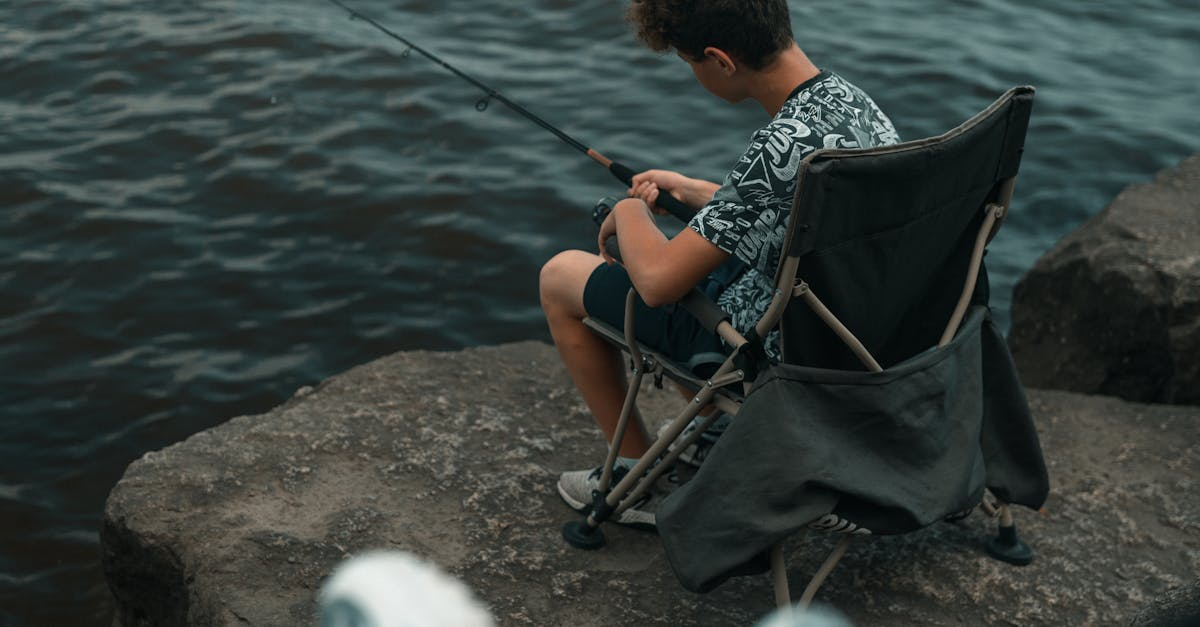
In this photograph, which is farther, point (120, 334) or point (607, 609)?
point (120, 334)

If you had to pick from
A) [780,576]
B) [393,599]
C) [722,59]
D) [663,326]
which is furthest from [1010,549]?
[393,599]

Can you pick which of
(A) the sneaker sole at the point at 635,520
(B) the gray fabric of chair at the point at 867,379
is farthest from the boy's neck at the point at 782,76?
(A) the sneaker sole at the point at 635,520

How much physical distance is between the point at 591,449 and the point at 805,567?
80 cm

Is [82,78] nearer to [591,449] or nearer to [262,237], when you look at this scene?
[262,237]

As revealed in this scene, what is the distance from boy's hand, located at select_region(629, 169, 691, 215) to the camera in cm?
315

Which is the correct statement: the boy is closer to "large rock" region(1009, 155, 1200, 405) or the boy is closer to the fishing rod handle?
the fishing rod handle

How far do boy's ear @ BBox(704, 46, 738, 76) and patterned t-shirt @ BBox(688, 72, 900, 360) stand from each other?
0.47 feet

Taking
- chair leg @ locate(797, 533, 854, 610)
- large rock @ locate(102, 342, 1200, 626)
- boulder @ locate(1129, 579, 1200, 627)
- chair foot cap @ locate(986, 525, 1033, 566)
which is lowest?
large rock @ locate(102, 342, 1200, 626)

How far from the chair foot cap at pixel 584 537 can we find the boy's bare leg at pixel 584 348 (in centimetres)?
21

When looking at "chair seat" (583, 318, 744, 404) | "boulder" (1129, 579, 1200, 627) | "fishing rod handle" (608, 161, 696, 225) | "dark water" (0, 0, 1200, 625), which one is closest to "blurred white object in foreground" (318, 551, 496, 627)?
"boulder" (1129, 579, 1200, 627)

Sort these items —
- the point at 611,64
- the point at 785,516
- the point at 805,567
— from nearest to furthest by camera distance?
the point at 785,516
the point at 805,567
the point at 611,64

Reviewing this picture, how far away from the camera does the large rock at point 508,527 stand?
303cm

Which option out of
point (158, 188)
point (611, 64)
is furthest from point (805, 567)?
point (611, 64)

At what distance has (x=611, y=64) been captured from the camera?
8.33 m
